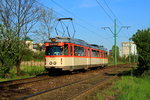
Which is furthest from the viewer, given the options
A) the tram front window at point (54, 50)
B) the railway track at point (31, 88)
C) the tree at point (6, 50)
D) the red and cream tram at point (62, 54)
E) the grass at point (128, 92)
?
the tram front window at point (54, 50)

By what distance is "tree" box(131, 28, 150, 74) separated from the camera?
15.2 metres

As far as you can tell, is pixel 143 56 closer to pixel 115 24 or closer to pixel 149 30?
pixel 149 30

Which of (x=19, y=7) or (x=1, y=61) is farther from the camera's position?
(x=19, y=7)

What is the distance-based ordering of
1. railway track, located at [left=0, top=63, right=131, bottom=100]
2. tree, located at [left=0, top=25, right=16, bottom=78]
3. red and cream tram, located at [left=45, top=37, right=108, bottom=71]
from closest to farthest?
railway track, located at [left=0, top=63, right=131, bottom=100], tree, located at [left=0, top=25, right=16, bottom=78], red and cream tram, located at [left=45, top=37, right=108, bottom=71]

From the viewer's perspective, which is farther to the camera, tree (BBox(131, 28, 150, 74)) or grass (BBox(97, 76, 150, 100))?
tree (BBox(131, 28, 150, 74))

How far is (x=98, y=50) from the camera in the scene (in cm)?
2788

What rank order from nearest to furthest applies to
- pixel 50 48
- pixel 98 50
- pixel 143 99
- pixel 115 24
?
pixel 143 99 → pixel 50 48 → pixel 98 50 → pixel 115 24

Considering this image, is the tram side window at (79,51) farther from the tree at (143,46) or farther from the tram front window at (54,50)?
the tree at (143,46)

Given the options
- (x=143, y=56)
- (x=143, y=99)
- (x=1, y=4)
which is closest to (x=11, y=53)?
(x=1, y=4)

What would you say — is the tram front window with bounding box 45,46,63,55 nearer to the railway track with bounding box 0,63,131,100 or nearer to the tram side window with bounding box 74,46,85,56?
the tram side window with bounding box 74,46,85,56

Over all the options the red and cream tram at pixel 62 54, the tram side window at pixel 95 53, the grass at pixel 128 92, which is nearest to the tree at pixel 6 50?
the red and cream tram at pixel 62 54

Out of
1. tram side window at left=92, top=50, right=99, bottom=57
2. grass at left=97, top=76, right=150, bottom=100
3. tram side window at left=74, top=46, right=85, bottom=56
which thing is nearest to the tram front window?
tram side window at left=74, top=46, right=85, bottom=56

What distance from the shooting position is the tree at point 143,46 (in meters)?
15.2

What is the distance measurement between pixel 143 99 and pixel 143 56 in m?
7.72
